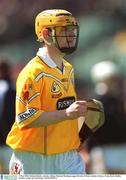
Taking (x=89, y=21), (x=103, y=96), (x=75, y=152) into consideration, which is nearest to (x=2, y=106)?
(x=103, y=96)

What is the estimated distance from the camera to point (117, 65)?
11.6 meters

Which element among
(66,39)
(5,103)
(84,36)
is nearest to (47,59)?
(66,39)

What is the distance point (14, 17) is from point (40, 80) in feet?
20.3

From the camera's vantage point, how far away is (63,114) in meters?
6.32

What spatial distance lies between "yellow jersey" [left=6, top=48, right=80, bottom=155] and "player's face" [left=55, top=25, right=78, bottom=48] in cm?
15

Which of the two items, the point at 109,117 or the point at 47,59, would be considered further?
the point at 109,117

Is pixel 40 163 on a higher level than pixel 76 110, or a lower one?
lower

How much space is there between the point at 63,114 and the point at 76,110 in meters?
0.09

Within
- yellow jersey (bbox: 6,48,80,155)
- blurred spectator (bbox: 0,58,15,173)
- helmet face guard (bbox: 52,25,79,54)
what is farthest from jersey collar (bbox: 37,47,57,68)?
blurred spectator (bbox: 0,58,15,173)

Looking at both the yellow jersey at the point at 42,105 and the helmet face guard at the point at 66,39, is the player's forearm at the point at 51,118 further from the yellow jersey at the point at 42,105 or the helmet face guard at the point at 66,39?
the helmet face guard at the point at 66,39

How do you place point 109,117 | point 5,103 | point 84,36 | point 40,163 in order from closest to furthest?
1. point 40,163
2. point 109,117
3. point 5,103
4. point 84,36

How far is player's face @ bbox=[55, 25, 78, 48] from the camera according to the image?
661cm

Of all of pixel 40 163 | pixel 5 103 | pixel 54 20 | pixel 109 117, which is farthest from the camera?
pixel 5 103

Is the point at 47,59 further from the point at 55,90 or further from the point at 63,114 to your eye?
the point at 63,114
